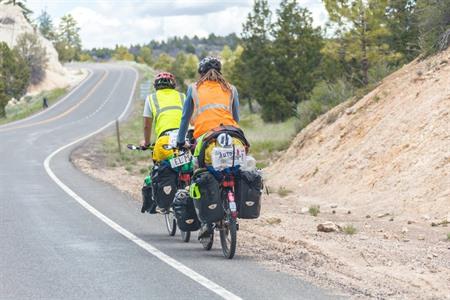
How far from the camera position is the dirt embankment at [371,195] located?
8461 millimetres

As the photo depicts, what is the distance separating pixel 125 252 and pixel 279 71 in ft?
138

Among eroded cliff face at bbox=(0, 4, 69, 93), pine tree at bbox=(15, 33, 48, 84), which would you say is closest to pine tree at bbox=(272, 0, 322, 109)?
pine tree at bbox=(15, 33, 48, 84)

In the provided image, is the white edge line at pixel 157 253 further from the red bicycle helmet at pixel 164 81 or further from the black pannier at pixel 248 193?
the red bicycle helmet at pixel 164 81

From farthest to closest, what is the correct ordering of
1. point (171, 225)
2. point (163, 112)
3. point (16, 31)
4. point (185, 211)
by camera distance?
point (16, 31) < point (171, 225) < point (163, 112) < point (185, 211)

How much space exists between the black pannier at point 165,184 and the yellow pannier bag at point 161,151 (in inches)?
4.9

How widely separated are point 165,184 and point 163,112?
1.00 metres

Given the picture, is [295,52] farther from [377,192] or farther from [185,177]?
[185,177]

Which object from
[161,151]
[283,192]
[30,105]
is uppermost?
[161,151]

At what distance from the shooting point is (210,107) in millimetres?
9336

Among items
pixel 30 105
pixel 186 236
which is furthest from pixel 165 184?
pixel 30 105

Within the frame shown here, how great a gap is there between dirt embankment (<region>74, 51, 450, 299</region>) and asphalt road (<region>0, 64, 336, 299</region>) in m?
0.63

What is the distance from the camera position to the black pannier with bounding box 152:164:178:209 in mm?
10648

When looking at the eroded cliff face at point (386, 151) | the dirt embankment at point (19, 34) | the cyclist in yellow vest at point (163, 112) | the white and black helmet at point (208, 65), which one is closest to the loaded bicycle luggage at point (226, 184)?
the white and black helmet at point (208, 65)

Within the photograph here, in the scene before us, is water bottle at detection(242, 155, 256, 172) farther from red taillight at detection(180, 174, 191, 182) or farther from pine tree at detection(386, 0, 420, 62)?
pine tree at detection(386, 0, 420, 62)
